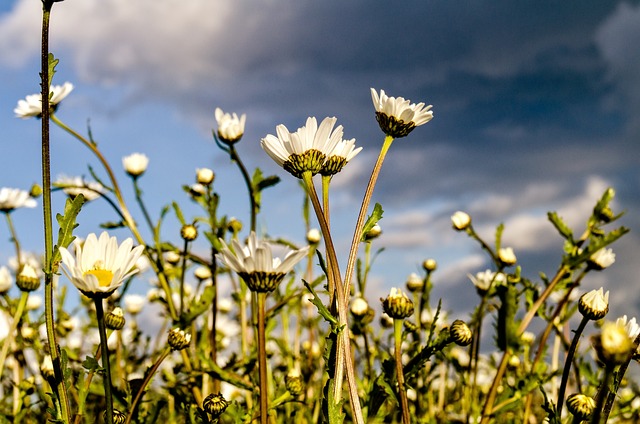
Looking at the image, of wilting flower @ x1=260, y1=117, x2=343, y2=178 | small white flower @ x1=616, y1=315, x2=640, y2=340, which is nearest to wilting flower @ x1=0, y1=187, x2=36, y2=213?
wilting flower @ x1=260, y1=117, x2=343, y2=178

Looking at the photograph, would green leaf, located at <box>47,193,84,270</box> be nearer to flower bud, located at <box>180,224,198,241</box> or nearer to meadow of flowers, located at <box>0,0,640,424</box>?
meadow of flowers, located at <box>0,0,640,424</box>

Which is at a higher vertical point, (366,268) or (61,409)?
(366,268)

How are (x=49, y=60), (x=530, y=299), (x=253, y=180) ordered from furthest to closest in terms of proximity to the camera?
(x=253, y=180) < (x=530, y=299) < (x=49, y=60)

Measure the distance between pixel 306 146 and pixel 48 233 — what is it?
530 millimetres

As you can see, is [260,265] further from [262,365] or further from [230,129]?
[230,129]

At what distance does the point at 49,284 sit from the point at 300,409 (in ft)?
4.44

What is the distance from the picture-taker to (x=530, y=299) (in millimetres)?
2164

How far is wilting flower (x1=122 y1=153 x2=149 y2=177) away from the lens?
8.83 feet

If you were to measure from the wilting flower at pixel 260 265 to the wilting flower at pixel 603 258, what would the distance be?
139cm

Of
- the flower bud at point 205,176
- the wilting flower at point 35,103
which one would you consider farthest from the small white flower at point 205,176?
the wilting flower at point 35,103

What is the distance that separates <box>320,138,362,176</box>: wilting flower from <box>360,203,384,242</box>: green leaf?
5.5 inches

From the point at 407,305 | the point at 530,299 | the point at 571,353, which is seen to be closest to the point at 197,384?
the point at 407,305

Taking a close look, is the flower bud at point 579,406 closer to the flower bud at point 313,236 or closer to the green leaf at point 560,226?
the green leaf at point 560,226

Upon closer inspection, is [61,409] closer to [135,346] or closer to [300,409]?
[300,409]
